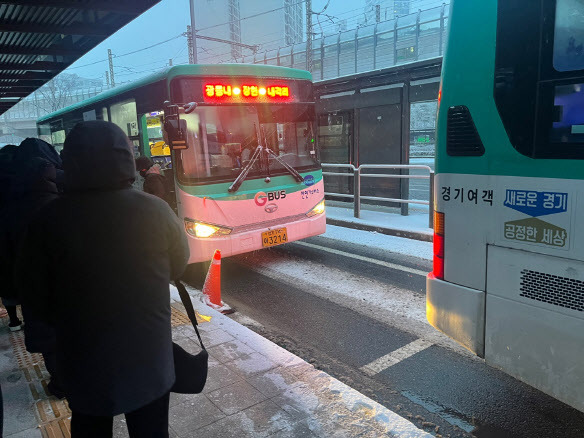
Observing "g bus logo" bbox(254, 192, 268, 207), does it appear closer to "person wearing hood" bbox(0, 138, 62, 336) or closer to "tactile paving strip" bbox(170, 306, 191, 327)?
"tactile paving strip" bbox(170, 306, 191, 327)

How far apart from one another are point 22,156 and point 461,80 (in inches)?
120

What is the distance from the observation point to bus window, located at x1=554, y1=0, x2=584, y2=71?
2.26 m

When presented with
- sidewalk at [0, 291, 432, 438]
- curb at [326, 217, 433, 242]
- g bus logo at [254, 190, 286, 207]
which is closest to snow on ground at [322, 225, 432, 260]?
curb at [326, 217, 433, 242]

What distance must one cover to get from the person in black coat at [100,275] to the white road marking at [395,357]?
241 cm

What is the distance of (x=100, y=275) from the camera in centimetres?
172

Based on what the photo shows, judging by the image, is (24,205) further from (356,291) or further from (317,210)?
(317,210)

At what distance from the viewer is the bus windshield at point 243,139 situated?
608 centimetres

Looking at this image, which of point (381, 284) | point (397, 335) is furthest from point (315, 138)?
point (397, 335)

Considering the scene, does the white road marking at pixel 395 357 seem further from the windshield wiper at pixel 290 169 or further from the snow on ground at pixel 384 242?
the windshield wiper at pixel 290 169

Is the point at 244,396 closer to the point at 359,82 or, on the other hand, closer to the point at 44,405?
the point at 44,405

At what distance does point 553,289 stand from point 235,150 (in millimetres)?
4718

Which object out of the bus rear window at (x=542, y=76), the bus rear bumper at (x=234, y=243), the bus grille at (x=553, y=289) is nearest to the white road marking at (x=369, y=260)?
the bus rear bumper at (x=234, y=243)

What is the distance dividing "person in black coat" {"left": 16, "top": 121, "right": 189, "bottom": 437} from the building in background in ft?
223

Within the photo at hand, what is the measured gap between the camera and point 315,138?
722 centimetres
